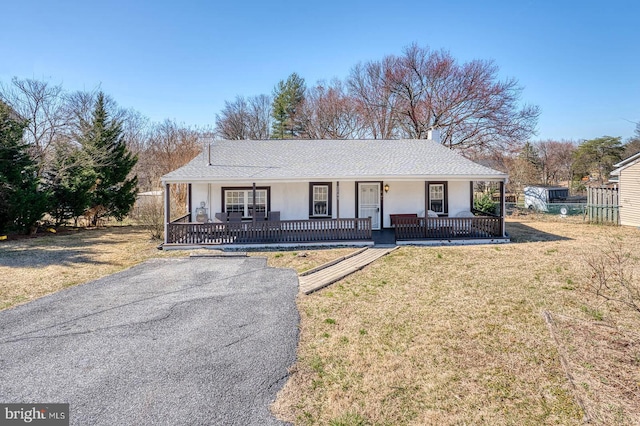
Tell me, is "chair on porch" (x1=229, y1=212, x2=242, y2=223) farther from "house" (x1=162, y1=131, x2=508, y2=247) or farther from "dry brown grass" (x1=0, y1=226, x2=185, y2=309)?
"dry brown grass" (x1=0, y1=226, x2=185, y2=309)

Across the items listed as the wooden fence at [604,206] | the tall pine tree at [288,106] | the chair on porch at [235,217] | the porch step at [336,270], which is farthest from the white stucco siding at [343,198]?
the tall pine tree at [288,106]

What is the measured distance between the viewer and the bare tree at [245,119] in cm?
3800

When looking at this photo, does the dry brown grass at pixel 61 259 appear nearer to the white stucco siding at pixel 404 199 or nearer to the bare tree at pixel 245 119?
the white stucco siding at pixel 404 199

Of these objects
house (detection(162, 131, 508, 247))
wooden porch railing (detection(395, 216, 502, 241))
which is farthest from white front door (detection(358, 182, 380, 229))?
wooden porch railing (detection(395, 216, 502, 241))

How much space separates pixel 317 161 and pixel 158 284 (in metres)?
8.86

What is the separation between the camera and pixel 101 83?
2238 centimetres

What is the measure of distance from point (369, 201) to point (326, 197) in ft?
6.60

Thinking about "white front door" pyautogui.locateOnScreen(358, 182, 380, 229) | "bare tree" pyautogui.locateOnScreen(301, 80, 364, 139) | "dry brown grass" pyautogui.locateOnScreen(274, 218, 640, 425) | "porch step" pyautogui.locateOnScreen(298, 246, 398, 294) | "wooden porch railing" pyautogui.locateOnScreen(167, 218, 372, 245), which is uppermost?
"bare tree" pyautogui.locateOnScreen(301, 80, 364, 139)

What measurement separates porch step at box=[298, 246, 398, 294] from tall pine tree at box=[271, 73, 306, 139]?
27066 millimetres

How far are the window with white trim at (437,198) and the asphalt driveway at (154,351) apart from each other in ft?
30.6

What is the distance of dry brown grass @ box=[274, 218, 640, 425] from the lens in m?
3.30

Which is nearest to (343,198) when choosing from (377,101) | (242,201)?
(242,201)

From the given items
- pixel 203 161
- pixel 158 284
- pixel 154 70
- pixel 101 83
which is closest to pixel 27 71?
pixel 101 83

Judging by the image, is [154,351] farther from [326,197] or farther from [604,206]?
[604,206]
